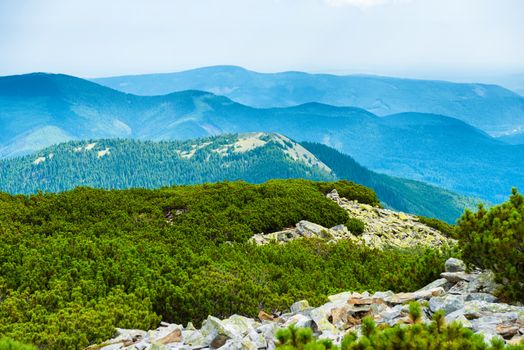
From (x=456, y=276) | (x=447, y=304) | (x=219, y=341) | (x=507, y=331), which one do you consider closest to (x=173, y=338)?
(x=219, y=341)

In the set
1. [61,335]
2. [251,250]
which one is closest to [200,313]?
[61,335]

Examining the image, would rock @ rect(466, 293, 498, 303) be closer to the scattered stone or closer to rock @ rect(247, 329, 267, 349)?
the scattered stone

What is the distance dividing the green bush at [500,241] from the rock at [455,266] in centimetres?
114

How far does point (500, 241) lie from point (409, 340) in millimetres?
5289

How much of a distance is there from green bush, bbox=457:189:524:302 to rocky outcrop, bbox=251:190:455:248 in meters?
12.2

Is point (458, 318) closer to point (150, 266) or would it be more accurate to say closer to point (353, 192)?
point (150, 266)

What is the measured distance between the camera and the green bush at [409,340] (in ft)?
21.1

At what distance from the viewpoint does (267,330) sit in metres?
9.67

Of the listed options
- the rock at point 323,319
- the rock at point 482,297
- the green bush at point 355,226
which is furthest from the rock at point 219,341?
the green bush at point 355,226

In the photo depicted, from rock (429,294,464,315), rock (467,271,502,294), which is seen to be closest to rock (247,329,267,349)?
rock (429,294,464,315)

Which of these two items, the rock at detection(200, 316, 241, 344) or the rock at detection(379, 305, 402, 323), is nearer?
the rock at detection(379, 305, 402, 323)

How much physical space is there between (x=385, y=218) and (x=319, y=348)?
89.8ft

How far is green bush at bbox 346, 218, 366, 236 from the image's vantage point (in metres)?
28.2

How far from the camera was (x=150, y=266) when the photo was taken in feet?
53.3
